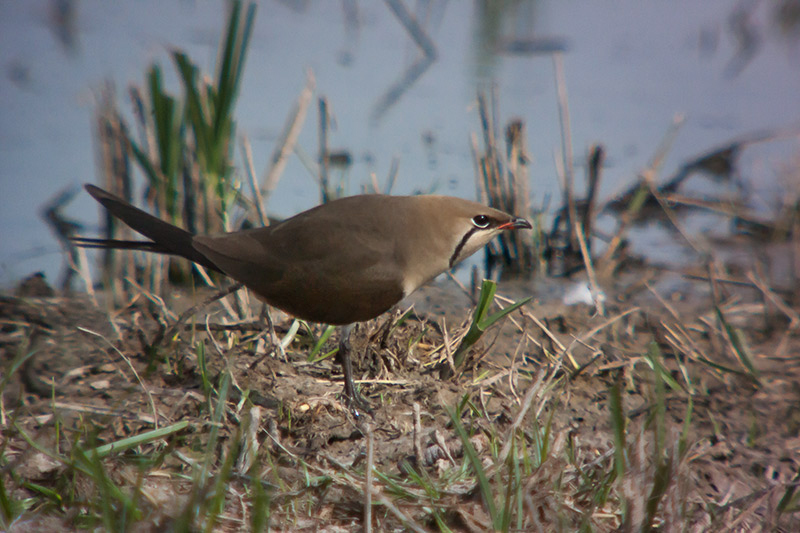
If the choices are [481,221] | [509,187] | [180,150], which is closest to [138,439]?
[481,221]

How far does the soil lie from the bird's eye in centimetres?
42

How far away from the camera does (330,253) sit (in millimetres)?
2471

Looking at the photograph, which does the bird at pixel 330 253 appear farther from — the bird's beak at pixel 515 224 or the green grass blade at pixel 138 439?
the green grass blade at pixel 138 439

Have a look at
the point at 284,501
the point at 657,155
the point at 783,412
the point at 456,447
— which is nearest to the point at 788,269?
the point at 657,155

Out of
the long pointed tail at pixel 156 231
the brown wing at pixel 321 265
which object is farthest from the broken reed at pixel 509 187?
the long pointed tail at pixel 156 231

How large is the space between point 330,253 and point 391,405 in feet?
2.00

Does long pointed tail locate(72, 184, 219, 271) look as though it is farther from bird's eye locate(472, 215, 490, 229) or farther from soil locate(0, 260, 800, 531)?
bird's eye locate(472, 215, 490, 229)

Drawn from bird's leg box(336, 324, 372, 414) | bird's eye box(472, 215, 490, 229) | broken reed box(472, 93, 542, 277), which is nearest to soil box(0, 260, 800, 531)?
bird's leg box(336, 324, 372, 414)

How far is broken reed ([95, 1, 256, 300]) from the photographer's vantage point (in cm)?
342

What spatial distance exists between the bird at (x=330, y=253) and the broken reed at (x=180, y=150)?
881mm

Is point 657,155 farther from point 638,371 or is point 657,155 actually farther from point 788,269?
point 638,371

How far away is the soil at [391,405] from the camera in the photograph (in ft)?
6.19

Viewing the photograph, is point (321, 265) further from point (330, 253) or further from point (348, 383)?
point (348, 383)

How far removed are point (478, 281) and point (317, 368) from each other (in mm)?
1286
